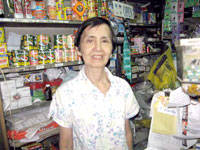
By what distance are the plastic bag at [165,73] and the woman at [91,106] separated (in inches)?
48.2

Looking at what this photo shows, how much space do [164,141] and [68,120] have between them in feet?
2.19

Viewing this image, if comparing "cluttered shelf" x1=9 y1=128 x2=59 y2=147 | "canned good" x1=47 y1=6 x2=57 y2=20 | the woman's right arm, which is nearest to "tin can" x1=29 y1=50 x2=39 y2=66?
"canned good" x1=47 y1=6 x2=57 y2=20

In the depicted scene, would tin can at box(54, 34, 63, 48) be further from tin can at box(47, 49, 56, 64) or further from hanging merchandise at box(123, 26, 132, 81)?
hanging merchandise at box(123, 26, 132, 81)

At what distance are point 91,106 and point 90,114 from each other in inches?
2.0

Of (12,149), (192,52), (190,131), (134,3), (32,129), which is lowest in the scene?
(12,149)

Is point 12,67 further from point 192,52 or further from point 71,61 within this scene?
point 192,52

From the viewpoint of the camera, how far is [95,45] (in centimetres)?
103

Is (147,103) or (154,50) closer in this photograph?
(147,103)

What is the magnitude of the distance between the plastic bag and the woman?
4.02ft

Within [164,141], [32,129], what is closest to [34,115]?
[32,129]

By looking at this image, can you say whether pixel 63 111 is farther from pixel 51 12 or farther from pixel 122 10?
pixel 122 10

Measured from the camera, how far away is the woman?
3.34 ft

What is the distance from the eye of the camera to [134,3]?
3.10m

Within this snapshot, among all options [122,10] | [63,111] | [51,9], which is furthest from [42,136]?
[122,10]
